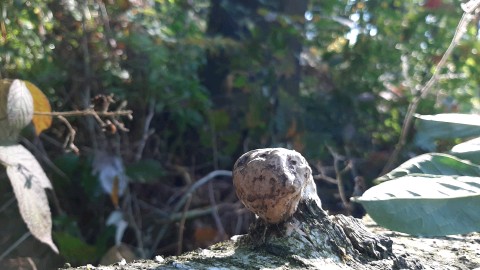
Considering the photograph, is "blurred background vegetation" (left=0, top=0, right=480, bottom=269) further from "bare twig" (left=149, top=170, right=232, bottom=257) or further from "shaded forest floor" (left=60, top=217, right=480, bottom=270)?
"shaded forest floor" (left=60, top=217, right=480, bottom=270)

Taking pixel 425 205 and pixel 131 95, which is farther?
pixel 131 95

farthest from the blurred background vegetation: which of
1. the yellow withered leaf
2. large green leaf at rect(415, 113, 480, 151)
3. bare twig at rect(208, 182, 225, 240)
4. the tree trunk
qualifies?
the tree trunk

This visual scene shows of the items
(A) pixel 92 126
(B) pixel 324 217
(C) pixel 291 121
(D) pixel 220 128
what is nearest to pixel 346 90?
(C) pixel 291 121

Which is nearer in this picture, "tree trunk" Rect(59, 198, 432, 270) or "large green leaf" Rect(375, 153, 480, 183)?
"tree trunk" Rect(59, 198, 432, 270)

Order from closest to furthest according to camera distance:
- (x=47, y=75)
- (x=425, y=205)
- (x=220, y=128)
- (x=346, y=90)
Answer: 1. (x=425, y=205)
2. (x=47, y=75)
3. (x=220, y=128)
4. (x=346, y=90)

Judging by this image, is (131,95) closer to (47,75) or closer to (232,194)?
(47,75)

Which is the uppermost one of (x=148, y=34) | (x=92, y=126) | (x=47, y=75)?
(x=148, y=34)

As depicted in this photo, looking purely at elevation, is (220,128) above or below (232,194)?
above

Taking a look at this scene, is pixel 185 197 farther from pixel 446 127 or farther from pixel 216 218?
pixel 446 127
